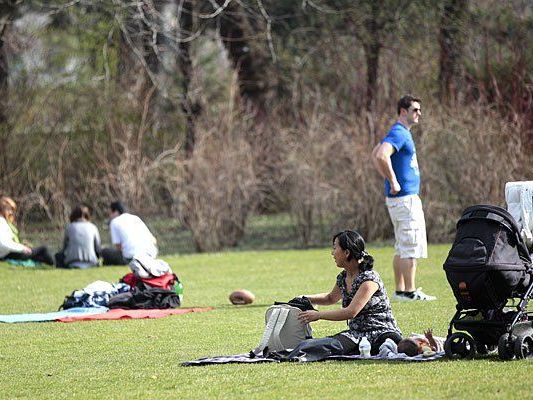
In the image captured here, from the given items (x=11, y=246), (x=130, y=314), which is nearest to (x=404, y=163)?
(x=130, y=314)

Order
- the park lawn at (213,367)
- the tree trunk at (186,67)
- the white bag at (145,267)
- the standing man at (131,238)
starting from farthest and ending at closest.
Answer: the tree trunk at (186,67) < the standing man at (131,238) < the white bag at (145,267) < the park lawn at (213,367)

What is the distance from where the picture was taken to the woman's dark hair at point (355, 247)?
8531mm

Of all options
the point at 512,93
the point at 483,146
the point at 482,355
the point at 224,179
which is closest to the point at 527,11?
the point at 512,93

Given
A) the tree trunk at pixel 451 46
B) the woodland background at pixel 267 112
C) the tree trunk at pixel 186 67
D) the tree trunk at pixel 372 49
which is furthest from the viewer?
the tree trunk at pixel 186 67

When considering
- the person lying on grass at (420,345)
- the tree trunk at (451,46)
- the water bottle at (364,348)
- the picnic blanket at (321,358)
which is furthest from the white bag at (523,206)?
the tree trunk at (451,46)

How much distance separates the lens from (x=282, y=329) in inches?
344

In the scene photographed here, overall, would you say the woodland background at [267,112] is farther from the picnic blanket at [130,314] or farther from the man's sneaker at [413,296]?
the picnic blanket at [130,314]

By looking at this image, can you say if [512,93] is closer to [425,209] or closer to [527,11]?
[425,209]

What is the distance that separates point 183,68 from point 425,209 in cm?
878

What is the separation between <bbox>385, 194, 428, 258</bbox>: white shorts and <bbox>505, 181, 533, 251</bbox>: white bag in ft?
9.89

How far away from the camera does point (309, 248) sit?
21781 millimetres

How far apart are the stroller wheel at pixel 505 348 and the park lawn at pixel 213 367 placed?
0.37 feet

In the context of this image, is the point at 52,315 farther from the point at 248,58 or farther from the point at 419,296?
the point at 248,58

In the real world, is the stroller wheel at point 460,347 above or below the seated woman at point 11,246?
above
